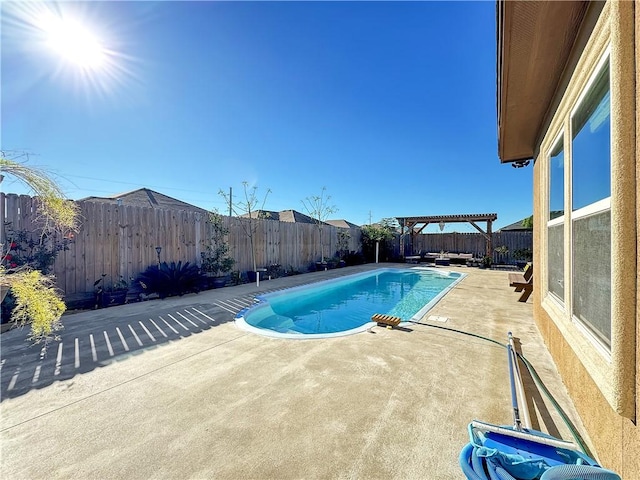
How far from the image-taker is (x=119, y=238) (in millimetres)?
7000

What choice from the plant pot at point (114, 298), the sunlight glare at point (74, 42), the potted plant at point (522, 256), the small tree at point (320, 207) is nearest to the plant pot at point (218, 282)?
the plant pot at point (114, 298)

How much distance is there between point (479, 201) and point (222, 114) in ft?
66.4

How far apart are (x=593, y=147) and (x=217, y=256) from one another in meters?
9.09

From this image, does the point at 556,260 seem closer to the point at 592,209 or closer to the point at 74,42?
the point at 592,209

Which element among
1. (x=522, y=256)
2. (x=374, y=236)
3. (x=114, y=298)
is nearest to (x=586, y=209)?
(x=114, y=298)

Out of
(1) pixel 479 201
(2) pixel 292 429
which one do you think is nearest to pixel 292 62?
(2) pixel 292 429

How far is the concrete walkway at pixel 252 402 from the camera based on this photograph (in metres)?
1.80

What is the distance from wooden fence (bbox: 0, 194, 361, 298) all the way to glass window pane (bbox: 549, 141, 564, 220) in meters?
8.64

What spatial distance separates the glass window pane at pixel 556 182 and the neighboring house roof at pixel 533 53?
0.65 m

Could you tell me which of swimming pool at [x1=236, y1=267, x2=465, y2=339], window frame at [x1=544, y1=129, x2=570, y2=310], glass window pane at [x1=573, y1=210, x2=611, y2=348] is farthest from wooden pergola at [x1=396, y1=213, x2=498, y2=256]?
glass window pane at [x1=573, y1=210, x2=611, y2=348]

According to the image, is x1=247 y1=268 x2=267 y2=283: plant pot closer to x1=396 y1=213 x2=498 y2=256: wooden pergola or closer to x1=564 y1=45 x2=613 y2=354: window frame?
x1=564 y1=45 x2=613 y2=354: window frame

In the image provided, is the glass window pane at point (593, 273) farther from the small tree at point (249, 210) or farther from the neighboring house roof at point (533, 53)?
the small tree at point (249, 210)

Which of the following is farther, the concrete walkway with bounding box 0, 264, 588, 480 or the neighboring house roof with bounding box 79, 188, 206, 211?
the neighboring house roof with bounding box 79, 188, 206, 211

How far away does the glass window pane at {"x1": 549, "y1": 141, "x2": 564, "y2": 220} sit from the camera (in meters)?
3.08
